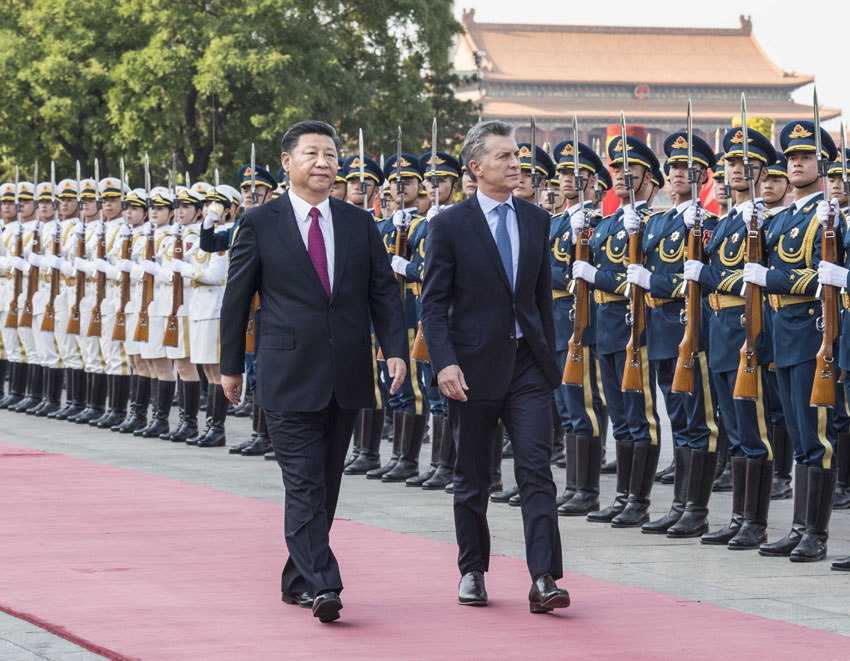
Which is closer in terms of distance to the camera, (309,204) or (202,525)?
(309,204)

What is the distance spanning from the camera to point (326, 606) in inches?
221

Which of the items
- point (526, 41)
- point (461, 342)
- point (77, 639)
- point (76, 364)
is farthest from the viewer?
point (526, 41)

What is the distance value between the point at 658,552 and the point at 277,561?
5.45ft

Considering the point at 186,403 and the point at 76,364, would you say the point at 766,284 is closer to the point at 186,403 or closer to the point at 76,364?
the point at 186,403

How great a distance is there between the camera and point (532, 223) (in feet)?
20.0

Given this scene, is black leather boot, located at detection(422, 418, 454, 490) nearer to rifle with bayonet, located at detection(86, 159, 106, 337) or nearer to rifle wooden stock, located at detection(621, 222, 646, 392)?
rifle wooden stock, located at detection(621, 222, 646, 392)

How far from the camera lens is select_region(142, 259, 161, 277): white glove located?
12.4 m

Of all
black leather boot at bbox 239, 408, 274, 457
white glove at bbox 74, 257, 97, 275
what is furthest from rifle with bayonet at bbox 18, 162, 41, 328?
black leather boot at bbox 239, 408, 274, 457

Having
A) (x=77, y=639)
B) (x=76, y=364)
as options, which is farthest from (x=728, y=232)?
(x=76, y=364)

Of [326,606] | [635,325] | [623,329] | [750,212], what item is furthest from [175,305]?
[326,606]

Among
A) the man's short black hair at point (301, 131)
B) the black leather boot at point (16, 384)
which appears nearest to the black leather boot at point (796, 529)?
the man's short black hair at point (301, 131)

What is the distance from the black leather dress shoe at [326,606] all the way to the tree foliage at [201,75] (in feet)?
49.3

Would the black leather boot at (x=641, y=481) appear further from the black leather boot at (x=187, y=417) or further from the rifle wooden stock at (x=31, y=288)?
the rifle wooden stock at (x=31, y=288)

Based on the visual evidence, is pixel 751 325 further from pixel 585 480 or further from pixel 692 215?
pixel 585 480
